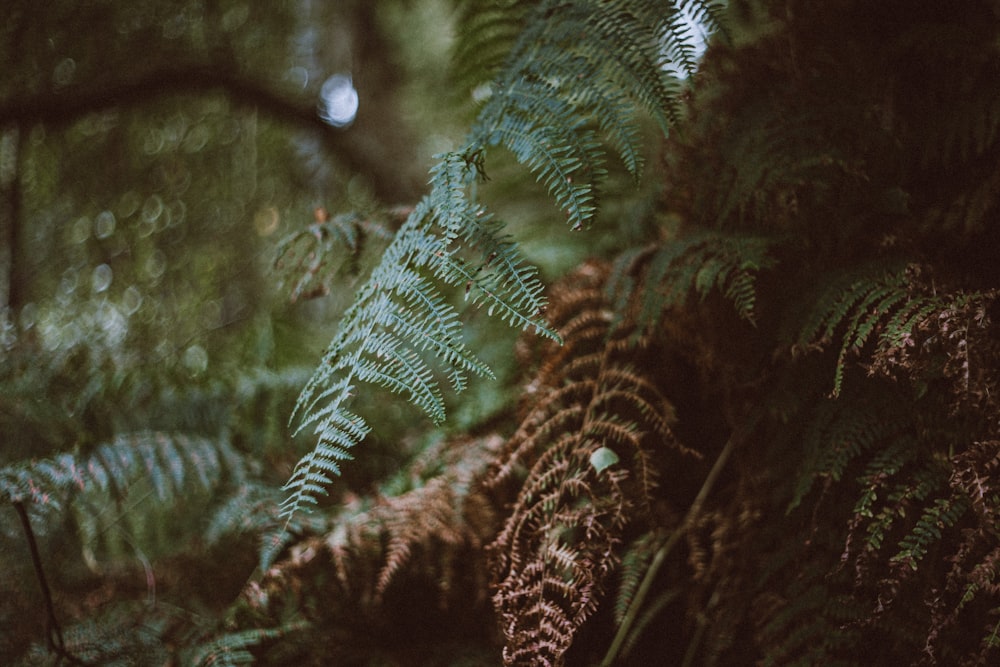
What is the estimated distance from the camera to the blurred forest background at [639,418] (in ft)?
2.68

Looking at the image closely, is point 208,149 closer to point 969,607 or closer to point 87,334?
point 87,334

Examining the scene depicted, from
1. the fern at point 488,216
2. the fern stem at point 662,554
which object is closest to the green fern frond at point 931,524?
the fern stem at point 662,554

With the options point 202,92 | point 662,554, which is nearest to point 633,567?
point 662,554

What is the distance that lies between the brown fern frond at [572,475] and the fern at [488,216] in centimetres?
28

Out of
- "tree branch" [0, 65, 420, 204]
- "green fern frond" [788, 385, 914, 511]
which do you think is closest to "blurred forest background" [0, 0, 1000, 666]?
"green fern frond" [788, 385, 914, 511]

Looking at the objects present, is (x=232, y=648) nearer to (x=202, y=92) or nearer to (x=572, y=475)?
(x=572, y=475)

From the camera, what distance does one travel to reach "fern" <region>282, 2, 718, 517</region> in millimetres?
759

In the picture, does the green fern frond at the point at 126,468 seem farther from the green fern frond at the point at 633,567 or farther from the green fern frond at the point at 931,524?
the green fern frond at the point at 931,524

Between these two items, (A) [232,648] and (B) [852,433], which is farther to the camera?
(A) [232,648]

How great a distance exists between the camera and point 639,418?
1.09m

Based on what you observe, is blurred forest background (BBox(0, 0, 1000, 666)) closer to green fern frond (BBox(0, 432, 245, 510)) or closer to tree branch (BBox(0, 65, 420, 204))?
green fern frond (BBox(0, 432, 245, 510))

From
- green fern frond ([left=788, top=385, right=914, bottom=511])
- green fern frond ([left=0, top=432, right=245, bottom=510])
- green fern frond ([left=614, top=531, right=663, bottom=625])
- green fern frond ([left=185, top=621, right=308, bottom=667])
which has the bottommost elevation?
green fern frond ([left=185, top=621, right=308, bottom=667])

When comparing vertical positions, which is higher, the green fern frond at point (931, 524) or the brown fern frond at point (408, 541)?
the green fern frond at point (931, 524)

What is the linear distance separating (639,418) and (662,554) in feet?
0.81
